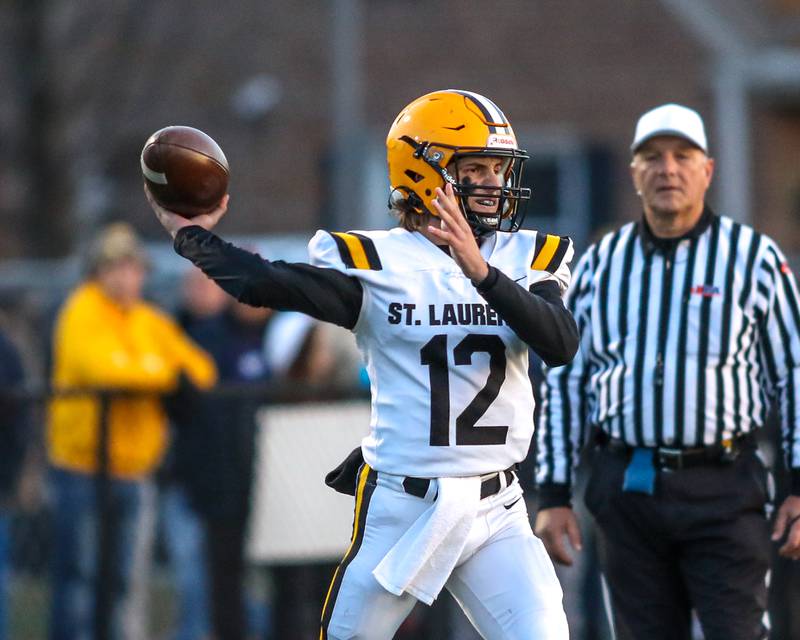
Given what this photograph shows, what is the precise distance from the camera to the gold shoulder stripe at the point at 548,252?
471 centimetres

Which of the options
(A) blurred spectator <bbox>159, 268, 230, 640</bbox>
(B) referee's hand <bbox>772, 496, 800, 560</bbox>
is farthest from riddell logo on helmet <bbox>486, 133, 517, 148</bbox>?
(A) blurred spectator <bbox>159, 268, 230, 640</bbox>

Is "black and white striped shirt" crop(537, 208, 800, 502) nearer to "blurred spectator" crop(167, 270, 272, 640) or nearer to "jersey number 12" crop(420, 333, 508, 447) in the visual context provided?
"jersey number 12" crop(420, 333, 508, 447)

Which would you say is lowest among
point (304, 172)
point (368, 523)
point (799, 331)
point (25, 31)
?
point (368, 523)

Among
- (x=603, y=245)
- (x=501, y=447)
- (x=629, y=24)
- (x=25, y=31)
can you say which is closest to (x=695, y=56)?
(x=629, y=24)

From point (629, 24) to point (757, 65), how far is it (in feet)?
8.98

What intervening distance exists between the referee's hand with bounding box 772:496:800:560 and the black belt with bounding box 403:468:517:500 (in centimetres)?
123

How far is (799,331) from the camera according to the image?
5.40 m

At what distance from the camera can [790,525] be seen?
5414 mm

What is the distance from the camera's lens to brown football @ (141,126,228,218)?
455 centimetres

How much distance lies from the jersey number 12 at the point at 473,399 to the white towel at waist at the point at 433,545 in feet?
0.41

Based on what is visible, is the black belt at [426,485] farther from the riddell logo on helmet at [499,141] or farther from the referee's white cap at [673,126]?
the referee's white cap at [673,126]

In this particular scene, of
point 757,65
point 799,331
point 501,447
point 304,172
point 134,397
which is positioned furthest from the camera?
point 304,172

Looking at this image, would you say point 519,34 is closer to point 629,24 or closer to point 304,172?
point 629,24

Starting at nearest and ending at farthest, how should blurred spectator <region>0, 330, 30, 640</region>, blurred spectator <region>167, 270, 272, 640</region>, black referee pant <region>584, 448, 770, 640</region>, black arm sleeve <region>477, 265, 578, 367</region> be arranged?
black arm sleeve <region>477, 265, 578, 367</region> → black referee pant <region>584, 448, 770, 640</region> → blurred spectator <region>0, 330, 30, 640</region> → blurred spectator <region>167, 270, 272, 640</region>
